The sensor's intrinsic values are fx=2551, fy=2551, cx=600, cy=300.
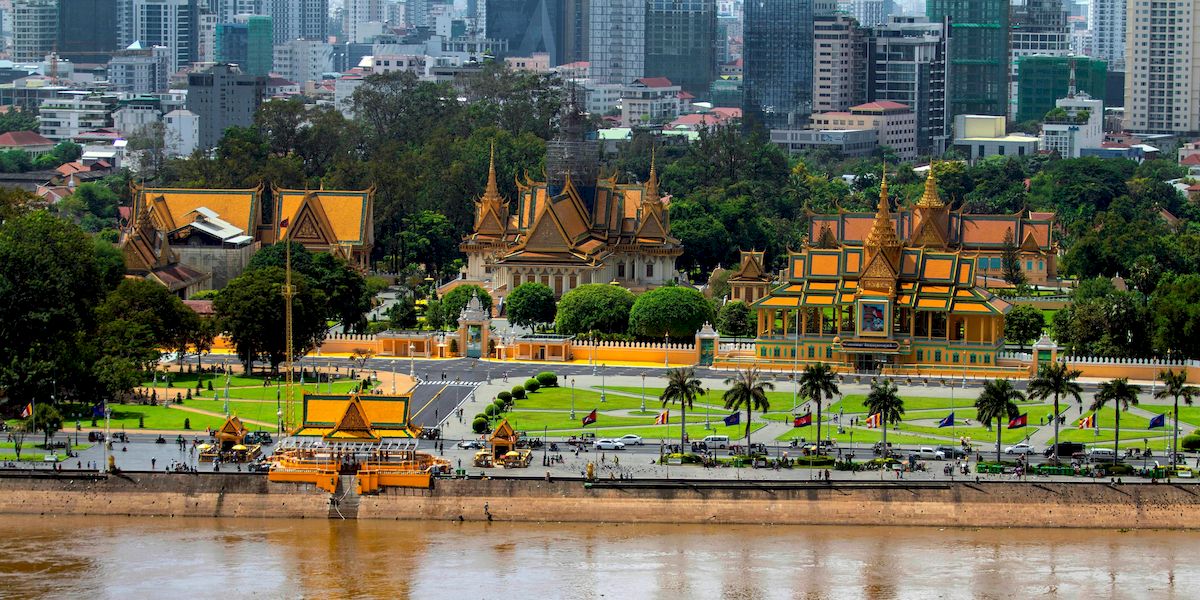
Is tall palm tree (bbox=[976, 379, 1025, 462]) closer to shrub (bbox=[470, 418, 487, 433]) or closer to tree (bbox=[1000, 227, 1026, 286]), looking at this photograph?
shrub (bbox=[470, 418, 487, 433])

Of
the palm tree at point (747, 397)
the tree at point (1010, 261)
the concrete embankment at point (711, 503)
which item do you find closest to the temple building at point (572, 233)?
the tree at point (1010, 261)

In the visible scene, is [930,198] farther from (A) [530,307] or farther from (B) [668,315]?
(B) [668,315]

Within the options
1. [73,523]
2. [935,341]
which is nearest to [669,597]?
[73,523]

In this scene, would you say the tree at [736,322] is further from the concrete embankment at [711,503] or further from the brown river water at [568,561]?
the brown river water at [568,561]

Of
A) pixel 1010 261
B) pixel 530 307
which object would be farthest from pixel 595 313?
pixel 1010 261

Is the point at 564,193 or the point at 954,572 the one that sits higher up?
the point at 564,193

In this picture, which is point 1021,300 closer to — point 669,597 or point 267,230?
point 267,230
